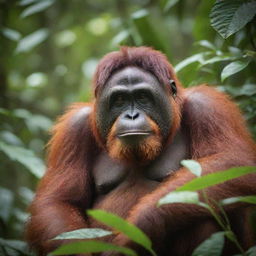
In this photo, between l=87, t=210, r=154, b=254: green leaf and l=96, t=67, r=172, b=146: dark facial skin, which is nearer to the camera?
l=87, t=210, r=154, b=254: green leaf

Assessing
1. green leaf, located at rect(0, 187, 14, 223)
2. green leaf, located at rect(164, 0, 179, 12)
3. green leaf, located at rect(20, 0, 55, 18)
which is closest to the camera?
green leaf, located at rect(0, 187, 14, 223)

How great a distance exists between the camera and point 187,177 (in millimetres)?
3279

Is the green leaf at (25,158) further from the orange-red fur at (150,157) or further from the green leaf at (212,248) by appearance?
the green leaf at (212,248)

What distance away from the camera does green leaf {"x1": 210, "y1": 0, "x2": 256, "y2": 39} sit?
3324mm

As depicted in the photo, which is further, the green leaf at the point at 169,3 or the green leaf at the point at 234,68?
the green leaf at the point at 169,3

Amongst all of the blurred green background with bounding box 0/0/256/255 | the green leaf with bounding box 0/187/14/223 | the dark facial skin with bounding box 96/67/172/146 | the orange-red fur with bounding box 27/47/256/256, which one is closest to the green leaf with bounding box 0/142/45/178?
the blurred green background with bounding box 0/0/256/255

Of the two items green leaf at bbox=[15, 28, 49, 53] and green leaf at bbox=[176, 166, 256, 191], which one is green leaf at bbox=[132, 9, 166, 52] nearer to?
green leaf at bbox=[15, 28, 49, 53]

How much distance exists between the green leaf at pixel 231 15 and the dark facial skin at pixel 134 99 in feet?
2.09

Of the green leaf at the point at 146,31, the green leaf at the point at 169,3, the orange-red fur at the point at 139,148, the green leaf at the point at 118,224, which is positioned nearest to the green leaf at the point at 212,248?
the green leaf at the point at 118,224

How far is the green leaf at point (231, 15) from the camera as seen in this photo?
3324 millimetres

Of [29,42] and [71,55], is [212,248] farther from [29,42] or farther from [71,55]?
[71,55]

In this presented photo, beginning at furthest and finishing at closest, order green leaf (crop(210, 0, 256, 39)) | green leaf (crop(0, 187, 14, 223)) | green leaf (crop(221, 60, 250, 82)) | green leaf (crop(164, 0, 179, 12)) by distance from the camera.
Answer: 1. green leaf (crop(164, 0, 179, 12))
2. green leaf (crop(0, 187, 14, 223))
3. green leaf (crop(221, 60, 250, 82))
4. green leaf (crop(210, 0, 256, 39))

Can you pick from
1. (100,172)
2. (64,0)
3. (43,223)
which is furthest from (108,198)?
(64,0)

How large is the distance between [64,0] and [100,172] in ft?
13.1
